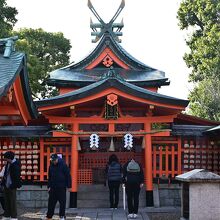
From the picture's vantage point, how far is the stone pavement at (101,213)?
1374 centimetres

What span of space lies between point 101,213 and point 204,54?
18901 millimetres

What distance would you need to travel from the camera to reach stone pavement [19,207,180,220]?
13741mm

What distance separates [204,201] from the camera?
10945 millimetres

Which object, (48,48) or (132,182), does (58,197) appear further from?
(48,48)

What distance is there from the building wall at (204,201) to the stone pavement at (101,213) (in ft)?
9.41

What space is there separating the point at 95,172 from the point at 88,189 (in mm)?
1834

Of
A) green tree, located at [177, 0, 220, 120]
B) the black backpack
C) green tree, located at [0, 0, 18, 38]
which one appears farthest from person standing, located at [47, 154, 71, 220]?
green tree, located at [177, 0, 220, 120]

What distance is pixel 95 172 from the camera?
771 inches

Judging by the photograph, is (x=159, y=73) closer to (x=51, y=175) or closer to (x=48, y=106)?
(x=48, y=106)

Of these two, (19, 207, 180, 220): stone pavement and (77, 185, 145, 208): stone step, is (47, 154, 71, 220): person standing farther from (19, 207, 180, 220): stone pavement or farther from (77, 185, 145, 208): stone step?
(77, 185, 145, 208): stone step

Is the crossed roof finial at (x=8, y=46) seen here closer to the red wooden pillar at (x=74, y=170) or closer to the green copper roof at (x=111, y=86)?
the green copper roof at (x=111, y=86)

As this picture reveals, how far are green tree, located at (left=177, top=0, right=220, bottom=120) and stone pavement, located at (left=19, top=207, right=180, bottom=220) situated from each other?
621 inches

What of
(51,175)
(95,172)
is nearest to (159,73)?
(95,172)

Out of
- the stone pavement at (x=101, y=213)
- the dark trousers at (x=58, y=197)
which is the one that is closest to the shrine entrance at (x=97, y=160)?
the stone pavement at (x=101, y=213)
